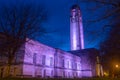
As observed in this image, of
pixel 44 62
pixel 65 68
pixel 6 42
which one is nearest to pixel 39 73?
pixel 44 62

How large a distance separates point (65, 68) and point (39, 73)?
16.1m

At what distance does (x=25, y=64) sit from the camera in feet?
130

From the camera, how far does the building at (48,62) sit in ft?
130

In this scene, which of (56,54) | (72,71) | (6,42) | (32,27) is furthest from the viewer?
(72,71)

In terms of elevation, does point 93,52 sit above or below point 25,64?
above

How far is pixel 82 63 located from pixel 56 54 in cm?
2326

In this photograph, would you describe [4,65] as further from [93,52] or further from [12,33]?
[93,52]

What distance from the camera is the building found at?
39572 mm

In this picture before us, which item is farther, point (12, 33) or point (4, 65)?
point (4, 65)

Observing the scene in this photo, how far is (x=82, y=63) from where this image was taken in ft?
240

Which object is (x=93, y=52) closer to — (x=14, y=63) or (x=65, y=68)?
(x=65, y=68)

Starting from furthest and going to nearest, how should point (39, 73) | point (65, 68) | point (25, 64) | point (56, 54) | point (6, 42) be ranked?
point (65, 68) → point (56, 54) → point (39, 73) → point (25, 64) → point (6, 42)

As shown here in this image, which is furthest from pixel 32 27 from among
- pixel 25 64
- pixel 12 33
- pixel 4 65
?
pixel 4 65

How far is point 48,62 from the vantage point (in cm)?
4894
